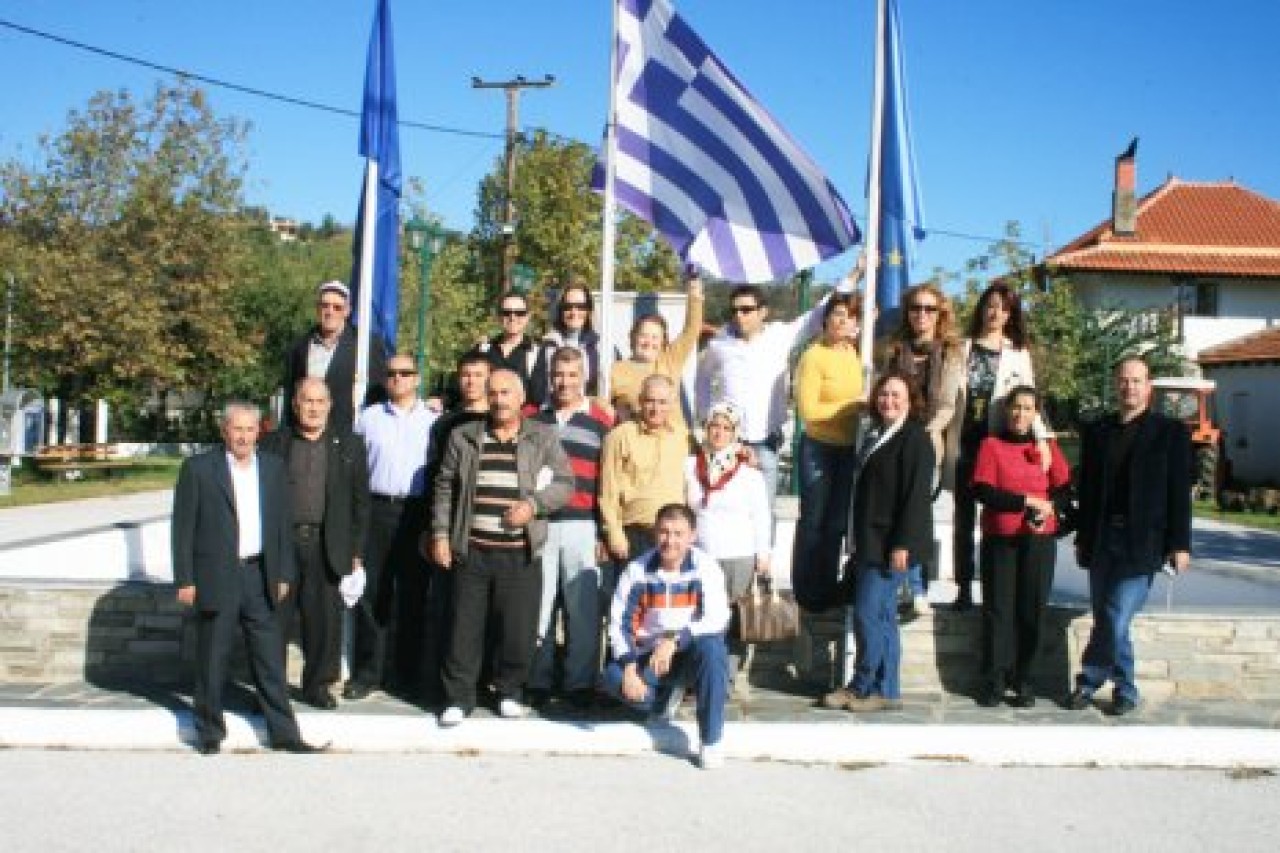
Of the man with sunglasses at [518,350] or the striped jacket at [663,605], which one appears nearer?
the striped jacket at [663,605]

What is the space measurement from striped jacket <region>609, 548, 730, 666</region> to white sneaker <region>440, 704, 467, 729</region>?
0.84m

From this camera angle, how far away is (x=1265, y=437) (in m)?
32.6

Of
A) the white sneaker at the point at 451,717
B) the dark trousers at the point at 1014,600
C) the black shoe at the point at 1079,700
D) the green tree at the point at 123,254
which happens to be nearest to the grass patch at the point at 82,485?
the green tree at the point at 123,254

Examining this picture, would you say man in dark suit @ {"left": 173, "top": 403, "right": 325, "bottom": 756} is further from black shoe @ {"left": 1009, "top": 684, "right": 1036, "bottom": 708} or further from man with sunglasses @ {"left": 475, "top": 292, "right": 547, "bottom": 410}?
black shoe @ {"left": 1009, "top": 684, "right": 1036, "bottom": 708}

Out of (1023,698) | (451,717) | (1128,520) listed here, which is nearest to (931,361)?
(1128,520)

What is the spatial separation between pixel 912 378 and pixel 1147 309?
3241 cm

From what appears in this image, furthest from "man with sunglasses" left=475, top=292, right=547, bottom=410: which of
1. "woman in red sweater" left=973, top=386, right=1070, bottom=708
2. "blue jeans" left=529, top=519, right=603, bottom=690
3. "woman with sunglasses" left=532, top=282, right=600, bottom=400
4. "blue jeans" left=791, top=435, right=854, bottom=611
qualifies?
"woman in red sweater" left=973, top=386, right=1070, bottom=708

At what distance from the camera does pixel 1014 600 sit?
6477mm

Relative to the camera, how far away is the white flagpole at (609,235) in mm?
6969

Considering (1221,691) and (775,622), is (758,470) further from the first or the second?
(1221,691)

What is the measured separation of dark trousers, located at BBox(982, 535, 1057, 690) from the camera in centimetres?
→ 640

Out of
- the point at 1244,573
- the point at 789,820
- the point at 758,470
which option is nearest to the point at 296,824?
the point at 789,820

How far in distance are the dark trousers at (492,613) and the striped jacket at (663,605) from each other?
1.67 ft

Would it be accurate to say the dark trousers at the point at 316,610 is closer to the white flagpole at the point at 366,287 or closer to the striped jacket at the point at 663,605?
the white flagpole at the point at 366,287
